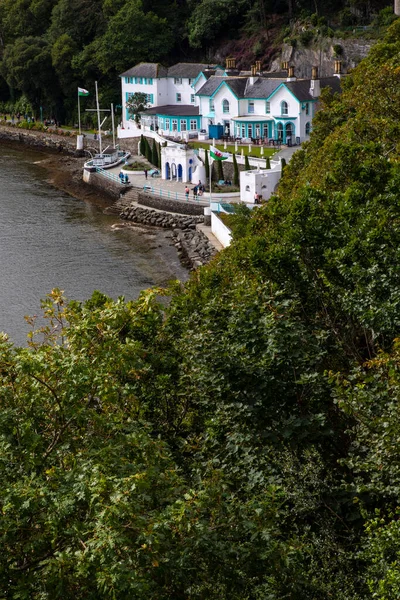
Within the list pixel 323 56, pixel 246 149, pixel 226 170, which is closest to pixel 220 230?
pixel 226 170

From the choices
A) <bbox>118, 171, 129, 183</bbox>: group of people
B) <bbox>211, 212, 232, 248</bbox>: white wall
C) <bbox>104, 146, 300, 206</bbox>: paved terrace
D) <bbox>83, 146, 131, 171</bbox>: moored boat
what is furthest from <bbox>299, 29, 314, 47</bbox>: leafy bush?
<bbox>211, 212, 232, 248</bbox>: white wall

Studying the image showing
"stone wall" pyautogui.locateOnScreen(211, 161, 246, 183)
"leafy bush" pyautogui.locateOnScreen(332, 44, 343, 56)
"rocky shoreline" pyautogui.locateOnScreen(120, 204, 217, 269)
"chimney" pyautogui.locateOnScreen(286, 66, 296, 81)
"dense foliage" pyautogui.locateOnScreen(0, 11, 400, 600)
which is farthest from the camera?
"leafy bush" pyautogui.locateOnScreen(332, 44, 343, 56)

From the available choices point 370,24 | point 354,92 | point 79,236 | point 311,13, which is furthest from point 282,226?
point 311,13

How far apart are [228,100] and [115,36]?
64.1ft

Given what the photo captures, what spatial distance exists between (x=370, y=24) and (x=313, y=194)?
2281 inches

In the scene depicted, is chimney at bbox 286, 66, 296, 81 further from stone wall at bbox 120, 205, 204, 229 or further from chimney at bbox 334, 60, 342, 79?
stone wall at bbox 120, 205, 204, 229

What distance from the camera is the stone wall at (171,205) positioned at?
176ft

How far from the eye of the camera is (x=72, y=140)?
8262 centimetres

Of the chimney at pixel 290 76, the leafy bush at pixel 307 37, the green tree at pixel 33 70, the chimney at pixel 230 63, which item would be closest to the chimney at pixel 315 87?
the chimney at pixel 290 76

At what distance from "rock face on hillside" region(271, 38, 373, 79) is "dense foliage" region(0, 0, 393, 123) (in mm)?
2704

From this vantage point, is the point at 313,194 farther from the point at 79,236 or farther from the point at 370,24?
the point at 370,24

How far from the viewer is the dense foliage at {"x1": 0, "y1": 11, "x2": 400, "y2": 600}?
1038 centimetres

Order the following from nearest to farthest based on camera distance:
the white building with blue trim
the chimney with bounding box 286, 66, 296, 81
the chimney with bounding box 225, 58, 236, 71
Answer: the white building with blue trim, the chimney with bounding box 286, 66, 296, 81, the chimney with bounding box 225, 58, 236, 71

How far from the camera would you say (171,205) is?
5494 cm
